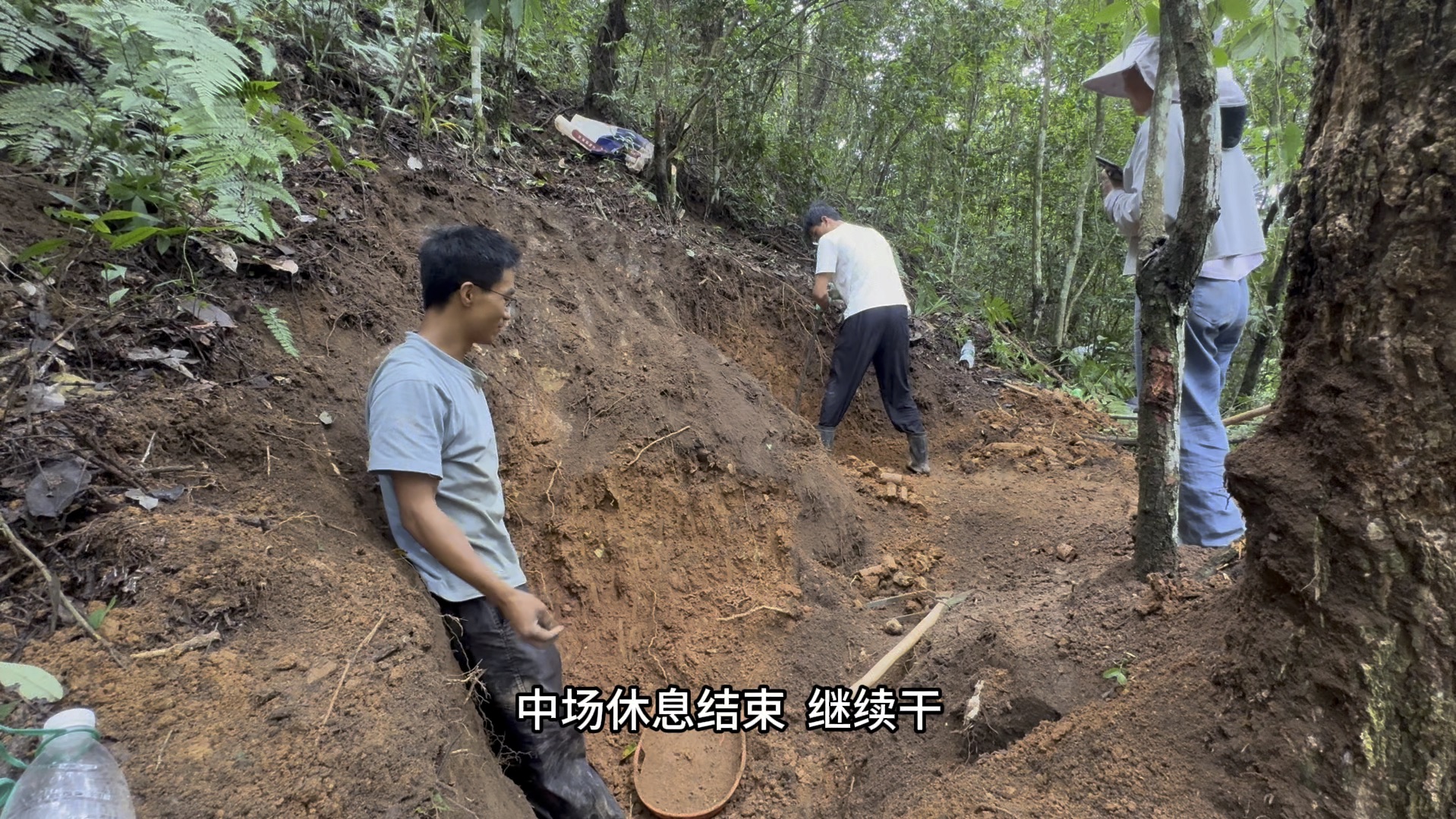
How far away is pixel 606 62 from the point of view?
6.36 meters

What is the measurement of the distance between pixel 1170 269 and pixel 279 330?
3.07 meters

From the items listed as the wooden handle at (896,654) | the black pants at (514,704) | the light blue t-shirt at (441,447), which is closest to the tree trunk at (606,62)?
the light blue t-shirt at (441,447)

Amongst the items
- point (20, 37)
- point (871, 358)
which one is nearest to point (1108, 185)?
point (871, 358)

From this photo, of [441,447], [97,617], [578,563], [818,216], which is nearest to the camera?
[97,617]

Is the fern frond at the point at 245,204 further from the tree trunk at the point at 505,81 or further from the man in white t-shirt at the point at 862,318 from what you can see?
the man in white t-shirt at the point at 862,318

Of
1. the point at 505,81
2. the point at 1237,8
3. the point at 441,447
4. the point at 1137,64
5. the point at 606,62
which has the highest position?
the point at 606,62

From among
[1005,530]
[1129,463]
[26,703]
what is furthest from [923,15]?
[26,703]

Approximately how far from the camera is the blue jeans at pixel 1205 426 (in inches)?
115

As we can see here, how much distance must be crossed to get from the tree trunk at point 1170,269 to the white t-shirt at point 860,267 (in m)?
2.89

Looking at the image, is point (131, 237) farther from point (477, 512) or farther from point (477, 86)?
point (477, 86)

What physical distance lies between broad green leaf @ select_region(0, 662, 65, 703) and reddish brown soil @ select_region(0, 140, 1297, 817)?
11cm

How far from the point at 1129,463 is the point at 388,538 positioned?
5201mm

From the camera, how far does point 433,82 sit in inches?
201

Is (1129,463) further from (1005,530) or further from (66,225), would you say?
(66,225)
